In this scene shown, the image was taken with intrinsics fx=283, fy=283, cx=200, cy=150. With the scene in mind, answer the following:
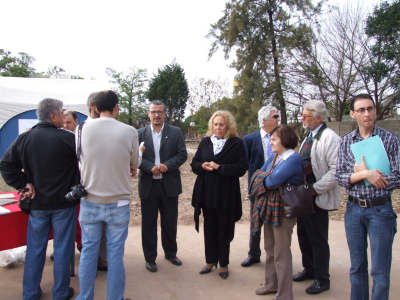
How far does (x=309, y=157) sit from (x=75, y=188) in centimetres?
216

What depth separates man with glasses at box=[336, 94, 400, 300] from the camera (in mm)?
2082

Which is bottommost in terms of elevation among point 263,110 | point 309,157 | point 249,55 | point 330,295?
point 330,295

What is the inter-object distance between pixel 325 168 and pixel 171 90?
1312 inches

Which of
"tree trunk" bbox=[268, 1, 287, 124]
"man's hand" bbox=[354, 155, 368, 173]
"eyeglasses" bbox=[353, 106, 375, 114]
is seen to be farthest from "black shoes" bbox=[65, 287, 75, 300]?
"tree trunk" bbox=[268, 1, 287, 124]

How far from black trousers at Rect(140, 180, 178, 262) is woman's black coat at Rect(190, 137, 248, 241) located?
0.41 metres

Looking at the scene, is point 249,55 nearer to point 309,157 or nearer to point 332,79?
point 332,79

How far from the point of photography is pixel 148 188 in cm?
335

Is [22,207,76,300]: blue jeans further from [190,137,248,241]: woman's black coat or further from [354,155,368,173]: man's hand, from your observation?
[354,155,368,173]: man's hand

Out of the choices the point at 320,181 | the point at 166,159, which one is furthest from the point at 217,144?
the point at 320,181

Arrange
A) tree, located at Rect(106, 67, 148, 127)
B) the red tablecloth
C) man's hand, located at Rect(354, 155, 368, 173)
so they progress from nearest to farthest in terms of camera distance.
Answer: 1. man's hand, located at Rect(354, 155, 368, 173)
2. the red tablecloth
3. tree, located at Rect(106, 67, 148, 127)

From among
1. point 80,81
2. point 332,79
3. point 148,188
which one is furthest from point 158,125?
point 332,79

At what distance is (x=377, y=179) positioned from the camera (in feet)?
6.72

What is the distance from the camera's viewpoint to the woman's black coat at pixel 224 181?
3037mm

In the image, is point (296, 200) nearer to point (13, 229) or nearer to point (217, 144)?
point (217, 144)
